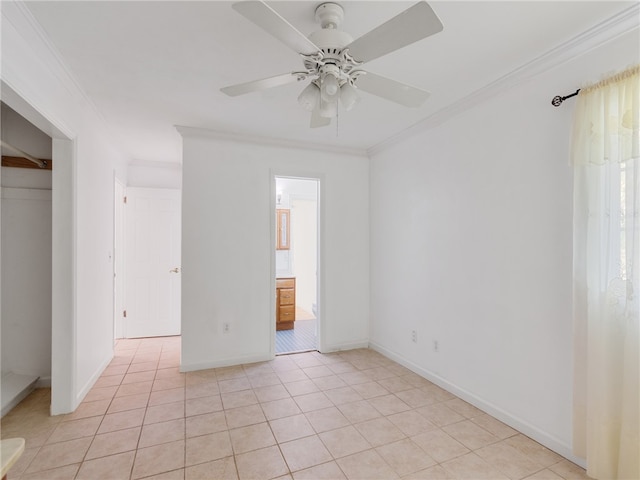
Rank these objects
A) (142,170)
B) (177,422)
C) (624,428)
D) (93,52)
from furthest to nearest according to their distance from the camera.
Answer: (142,170), (177,422), (93,52), (624,428)

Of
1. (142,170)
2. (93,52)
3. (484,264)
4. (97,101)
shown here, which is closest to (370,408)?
(484,264)

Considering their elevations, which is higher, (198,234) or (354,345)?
(198,234)

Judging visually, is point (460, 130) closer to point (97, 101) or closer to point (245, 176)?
point (245, 176)

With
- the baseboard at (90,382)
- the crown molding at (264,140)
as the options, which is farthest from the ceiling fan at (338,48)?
the baseboard at (90,382)

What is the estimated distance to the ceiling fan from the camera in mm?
1214

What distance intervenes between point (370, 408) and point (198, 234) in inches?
91.2

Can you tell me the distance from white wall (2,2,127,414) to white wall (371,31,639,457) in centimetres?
297

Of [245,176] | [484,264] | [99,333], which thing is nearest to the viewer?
[484,264]

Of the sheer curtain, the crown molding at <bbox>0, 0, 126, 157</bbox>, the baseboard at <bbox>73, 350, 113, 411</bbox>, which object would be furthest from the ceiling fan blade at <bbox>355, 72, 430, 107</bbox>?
the baseboard at <bbox>73, 350, 113, 411</bbox>

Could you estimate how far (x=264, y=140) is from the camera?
143 inches

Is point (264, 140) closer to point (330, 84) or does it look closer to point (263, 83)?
point (263, 83)

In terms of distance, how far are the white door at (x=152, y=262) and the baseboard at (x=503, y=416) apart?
10.6 feet

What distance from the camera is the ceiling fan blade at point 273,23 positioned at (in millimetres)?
1155

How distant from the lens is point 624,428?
5.33 ft
